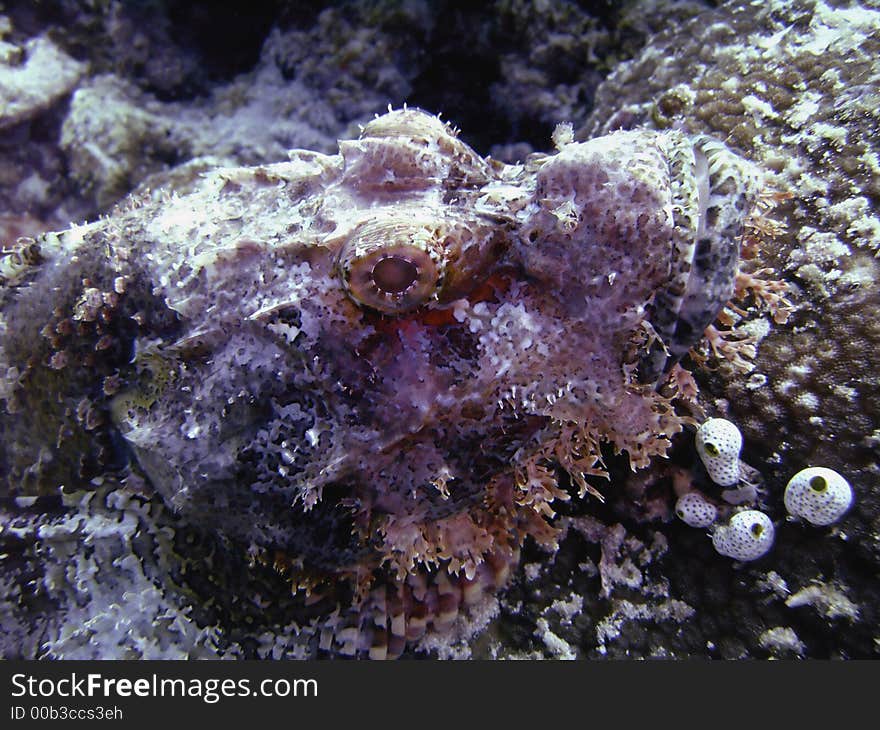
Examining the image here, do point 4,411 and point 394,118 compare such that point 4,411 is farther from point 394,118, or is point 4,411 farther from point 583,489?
point 583,489

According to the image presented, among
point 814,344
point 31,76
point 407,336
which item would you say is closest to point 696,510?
point 814,344

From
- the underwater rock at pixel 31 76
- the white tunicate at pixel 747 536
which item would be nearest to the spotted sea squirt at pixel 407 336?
the white tunicate at pixel 747 536

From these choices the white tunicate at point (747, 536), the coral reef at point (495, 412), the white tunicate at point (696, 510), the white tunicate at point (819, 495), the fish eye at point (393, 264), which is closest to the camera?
the fish eye at point (393, 264)

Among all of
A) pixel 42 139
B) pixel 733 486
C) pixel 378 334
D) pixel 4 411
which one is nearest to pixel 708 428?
pixel 733 486

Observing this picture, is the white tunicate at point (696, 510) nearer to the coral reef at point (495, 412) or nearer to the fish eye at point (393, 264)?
the coral reef at point (495, 412)

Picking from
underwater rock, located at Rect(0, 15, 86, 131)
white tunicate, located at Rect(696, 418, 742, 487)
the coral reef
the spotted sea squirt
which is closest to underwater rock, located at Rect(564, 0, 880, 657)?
the coral reef

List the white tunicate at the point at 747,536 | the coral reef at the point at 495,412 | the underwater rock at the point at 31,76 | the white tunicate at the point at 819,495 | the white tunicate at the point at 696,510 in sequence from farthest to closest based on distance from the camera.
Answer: the underwater rock at the point at 31,76, the white tunicate at the point at 696,510, the white tunicate at the point at 747,536, the white tunicate at the point at 819,495, the coral reef at the point at 495,412

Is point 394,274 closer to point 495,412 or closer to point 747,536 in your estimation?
point 495,412
